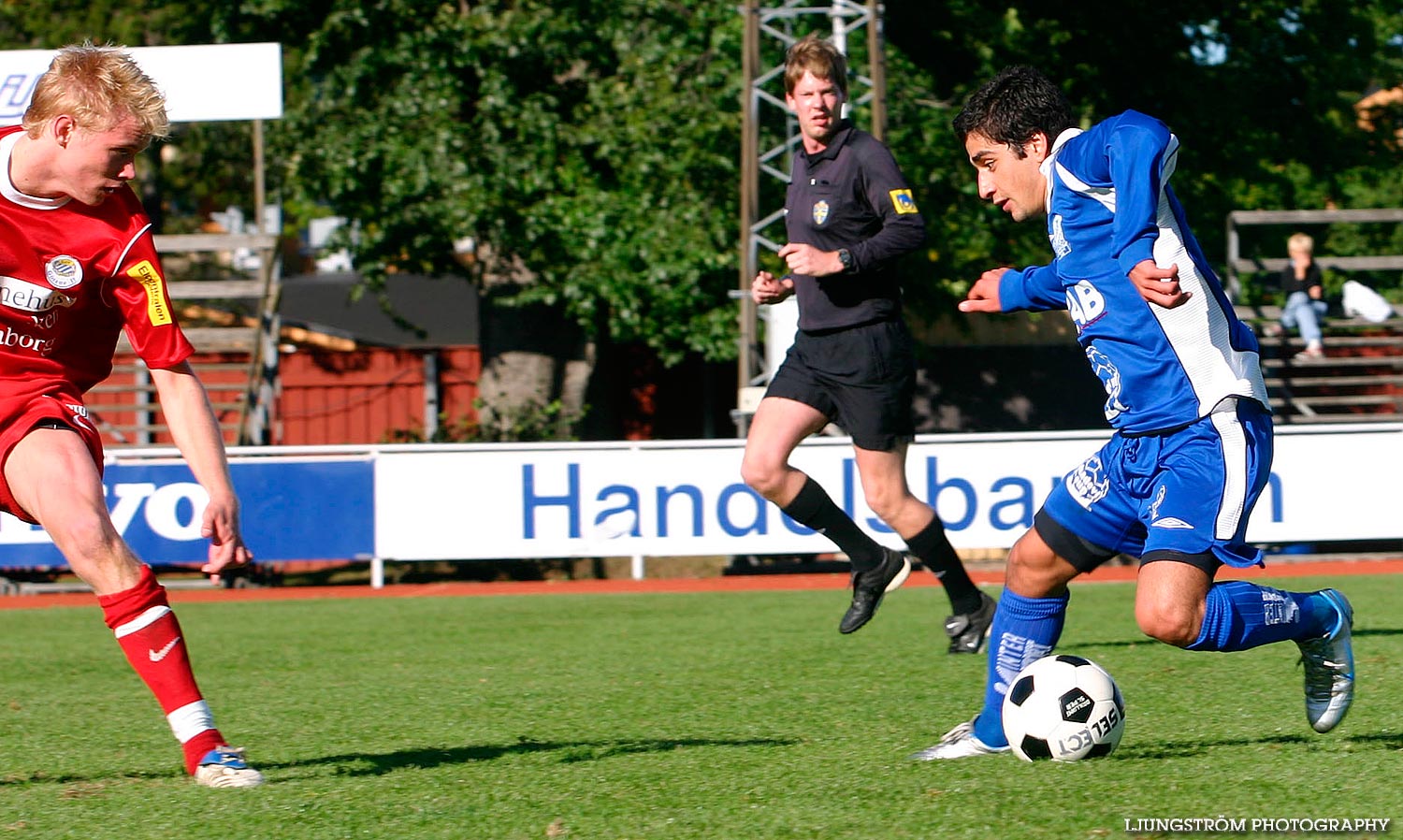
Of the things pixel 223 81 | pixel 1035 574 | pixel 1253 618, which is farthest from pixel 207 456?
pixel 223 81

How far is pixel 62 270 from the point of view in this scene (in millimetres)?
4184

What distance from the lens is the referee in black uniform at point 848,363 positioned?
6301mm

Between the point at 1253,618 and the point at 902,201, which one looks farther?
the point at 902,201

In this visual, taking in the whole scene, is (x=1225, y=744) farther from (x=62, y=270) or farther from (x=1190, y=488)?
(x=62, y=270)

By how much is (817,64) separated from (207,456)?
3.11 m

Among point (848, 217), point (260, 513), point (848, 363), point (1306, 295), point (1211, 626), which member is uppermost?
point (848, 217)

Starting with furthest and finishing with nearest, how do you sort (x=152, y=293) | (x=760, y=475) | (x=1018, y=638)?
(x=760, y=475) < (x=1018, y=638) < (x=152, y=293)

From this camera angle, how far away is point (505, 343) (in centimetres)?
2005

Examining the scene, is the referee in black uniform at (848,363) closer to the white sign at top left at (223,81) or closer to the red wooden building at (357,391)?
the white sign at top left at (223,81)

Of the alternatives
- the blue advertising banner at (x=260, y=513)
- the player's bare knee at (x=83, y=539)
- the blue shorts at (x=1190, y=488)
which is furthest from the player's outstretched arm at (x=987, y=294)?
the blue advertising banner at (x=260, y=513)

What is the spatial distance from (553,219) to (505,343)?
2725 millimetres

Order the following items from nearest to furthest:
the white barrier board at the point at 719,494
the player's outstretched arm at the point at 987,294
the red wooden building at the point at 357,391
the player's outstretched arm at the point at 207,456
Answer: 1. the player's outstretched arm at the point at 207,456
2. the player's outstretched arm at the point at 987,294
3. the white barrier board at the point at 719,494
4. the red wooden building at the point at 357,391

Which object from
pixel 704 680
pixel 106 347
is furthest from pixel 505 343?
pixel 106 347

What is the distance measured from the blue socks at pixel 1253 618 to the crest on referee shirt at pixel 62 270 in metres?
3.02
